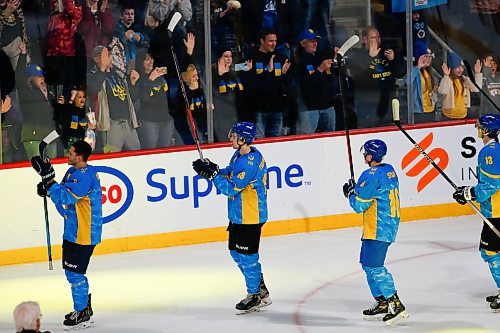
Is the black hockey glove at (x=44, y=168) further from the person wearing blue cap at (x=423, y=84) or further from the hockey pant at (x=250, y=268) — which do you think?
the person wearing blue cap at (x=423, y=84)

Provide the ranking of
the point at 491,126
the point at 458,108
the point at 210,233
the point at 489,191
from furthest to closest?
1. the point at 458,108
2. the point at 210,233
3. the point at 491,126
4. the point at 489,191

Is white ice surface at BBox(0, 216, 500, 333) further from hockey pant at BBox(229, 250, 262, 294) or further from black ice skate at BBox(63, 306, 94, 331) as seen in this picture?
hockey pant at BBox(229, 250, 262, 294)

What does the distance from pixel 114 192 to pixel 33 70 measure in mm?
1252

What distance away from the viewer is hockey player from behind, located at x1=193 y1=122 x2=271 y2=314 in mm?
8477

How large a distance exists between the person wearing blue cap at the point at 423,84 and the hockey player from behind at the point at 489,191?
4.41m

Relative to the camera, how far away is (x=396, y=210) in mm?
8195

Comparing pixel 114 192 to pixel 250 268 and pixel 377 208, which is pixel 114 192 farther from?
pixel 377 208

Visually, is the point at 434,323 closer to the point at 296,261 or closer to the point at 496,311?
the point at 496,311

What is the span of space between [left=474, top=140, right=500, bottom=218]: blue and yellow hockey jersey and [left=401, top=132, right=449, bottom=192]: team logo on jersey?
12.7 feet

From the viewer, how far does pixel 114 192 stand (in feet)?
35.7

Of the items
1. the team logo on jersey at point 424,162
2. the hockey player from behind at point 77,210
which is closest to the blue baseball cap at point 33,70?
the hockey player from behind at point 77,210

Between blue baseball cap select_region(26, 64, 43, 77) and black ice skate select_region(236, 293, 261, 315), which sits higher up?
blue baseball cap select_region(26, 64, 43, 77)

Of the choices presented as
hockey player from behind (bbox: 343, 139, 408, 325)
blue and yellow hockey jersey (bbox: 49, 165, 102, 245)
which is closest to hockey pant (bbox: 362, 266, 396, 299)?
hockey player from behind (bbox: 343, 139, 408, 325)

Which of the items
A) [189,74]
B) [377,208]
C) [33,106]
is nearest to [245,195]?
[377,208]
